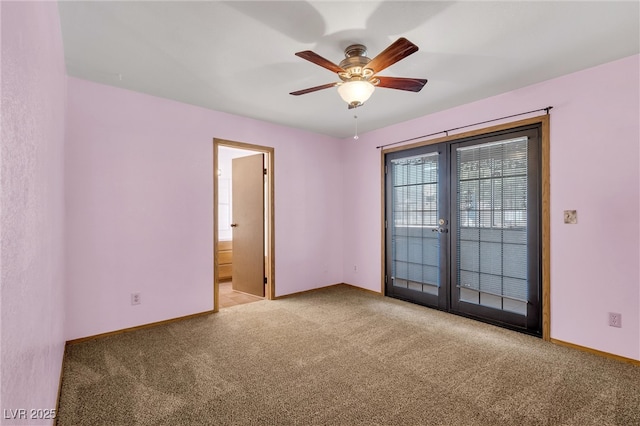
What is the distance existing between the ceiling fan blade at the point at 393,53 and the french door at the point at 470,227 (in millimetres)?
1977

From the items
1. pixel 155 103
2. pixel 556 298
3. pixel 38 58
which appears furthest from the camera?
pixel 155 103

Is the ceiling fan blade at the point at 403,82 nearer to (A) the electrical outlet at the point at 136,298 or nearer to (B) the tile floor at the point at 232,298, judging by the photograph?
(A) the electrical outlet at the point at 136,298

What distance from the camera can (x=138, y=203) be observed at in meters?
3.30

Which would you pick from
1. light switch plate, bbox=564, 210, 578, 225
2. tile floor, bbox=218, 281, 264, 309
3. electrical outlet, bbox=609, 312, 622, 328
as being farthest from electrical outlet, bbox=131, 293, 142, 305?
electrical outlet, bbox=609, 312, 622, 328

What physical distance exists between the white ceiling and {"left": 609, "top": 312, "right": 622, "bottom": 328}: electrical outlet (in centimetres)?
211

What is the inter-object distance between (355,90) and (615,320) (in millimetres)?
2847

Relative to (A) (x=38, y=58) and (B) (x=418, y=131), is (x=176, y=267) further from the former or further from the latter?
(B) (x=418, y=131)

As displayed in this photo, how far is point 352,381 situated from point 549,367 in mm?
1588

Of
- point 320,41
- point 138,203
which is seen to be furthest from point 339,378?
point 138,203

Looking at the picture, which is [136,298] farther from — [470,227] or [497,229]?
[497,229]

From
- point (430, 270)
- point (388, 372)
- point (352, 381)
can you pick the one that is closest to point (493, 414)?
point (388, 372)

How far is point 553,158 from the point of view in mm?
2994

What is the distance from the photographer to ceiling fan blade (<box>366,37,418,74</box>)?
1.81m

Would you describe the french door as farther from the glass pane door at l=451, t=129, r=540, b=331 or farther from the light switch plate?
the light switch plate
